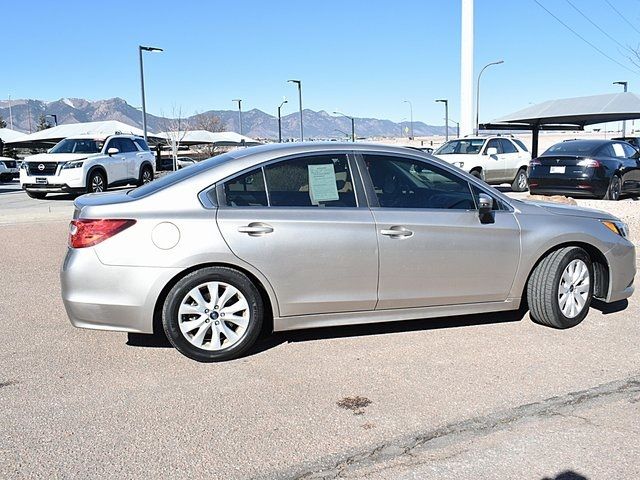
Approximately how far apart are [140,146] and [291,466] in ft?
59.5

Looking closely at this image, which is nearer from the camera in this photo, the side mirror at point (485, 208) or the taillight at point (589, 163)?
the side mirror at point (485, 208)

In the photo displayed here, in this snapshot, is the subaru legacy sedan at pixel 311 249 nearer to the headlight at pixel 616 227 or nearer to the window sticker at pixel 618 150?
the headlight at pixel 616 227

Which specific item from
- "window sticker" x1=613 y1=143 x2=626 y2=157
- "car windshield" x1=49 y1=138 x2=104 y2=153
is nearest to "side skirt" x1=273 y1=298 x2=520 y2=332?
"window sticker" x1=613 y1=143 x2=626 y2=157

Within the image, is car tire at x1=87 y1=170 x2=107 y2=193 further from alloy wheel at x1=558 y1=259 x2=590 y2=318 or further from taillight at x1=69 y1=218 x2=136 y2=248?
alloy wheel at x1=558 y1=259 x2=590 y2=318

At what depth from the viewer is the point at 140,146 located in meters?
20.0

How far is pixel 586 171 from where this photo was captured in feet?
46.6

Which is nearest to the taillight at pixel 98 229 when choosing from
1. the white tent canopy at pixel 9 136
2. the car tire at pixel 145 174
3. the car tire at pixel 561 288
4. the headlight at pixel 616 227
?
the car tire at pixel 561 288

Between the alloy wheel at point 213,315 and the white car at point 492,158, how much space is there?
14.1 metres

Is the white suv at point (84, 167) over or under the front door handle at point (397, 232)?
over

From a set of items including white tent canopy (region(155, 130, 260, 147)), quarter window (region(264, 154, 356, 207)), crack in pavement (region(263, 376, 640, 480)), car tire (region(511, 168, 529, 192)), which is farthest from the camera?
white tent canopy (region(155, 130, 260, 147))

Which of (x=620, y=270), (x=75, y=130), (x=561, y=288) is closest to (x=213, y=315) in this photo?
(x=561, y=288)

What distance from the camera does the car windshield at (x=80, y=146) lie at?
714 inches

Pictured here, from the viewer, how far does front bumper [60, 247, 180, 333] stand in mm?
4387

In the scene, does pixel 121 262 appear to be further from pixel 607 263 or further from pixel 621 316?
pixel 621 316
